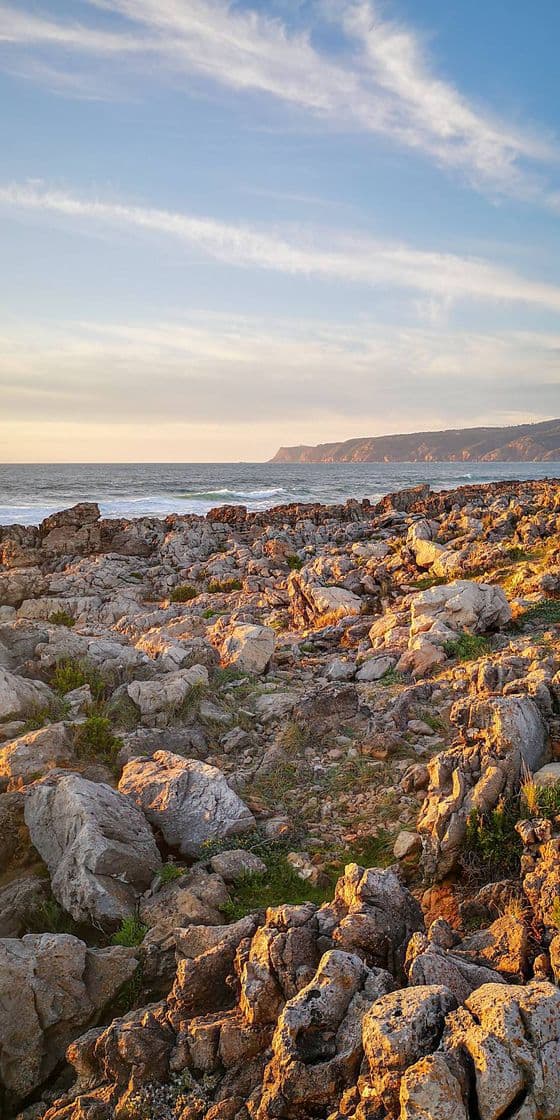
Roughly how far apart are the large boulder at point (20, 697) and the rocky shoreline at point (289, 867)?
3 cm

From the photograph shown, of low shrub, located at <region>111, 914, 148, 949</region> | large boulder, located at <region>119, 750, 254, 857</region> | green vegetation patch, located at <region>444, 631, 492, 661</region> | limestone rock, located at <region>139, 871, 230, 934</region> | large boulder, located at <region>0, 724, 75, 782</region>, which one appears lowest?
low shrub, located at <region>111, 914, 148, 949</region>

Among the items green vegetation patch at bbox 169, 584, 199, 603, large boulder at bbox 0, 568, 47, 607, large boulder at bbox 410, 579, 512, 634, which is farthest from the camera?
green vegetation patch at bbox 169, 584, 199, 603

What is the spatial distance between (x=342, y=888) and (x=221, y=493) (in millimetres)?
62112

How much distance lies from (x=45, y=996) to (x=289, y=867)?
259 cm

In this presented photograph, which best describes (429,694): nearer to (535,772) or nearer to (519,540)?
(535,772)

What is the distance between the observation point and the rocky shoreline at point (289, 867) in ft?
11.1

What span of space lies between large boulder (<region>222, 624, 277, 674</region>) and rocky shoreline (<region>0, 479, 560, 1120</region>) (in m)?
0.05

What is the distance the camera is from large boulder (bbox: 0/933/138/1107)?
4.39 m

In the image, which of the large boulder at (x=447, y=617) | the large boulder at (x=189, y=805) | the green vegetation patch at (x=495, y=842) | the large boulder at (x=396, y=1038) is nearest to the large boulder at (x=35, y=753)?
the large boulder at (x=189, y=805)

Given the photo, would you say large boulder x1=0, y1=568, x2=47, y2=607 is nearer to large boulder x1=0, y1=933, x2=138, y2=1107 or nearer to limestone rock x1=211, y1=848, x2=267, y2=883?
limestone rock x1=211, y1=848, x2=267, y2=883

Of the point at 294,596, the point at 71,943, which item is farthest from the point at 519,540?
the point at 71,943

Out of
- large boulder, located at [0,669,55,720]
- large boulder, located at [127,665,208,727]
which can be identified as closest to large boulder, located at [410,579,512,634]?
large boulder, located at [127,665,208,727]

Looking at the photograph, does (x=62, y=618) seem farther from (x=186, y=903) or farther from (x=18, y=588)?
(x=186, y=903)

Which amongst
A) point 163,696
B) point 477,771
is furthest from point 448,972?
point 163,696
